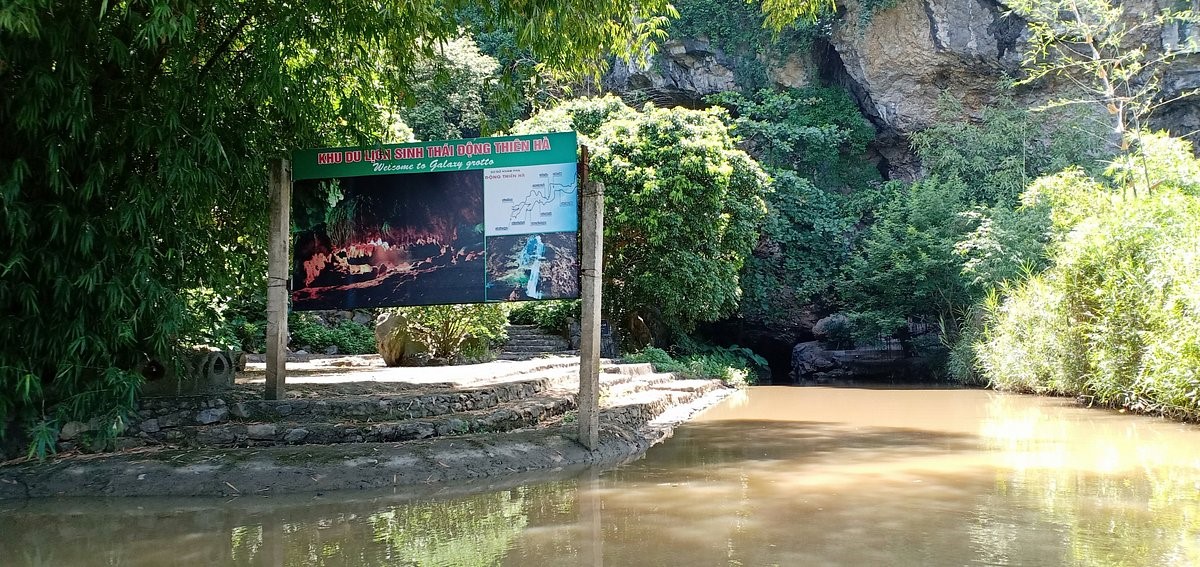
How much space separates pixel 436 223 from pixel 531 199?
0.81m

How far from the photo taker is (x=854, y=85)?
2452 centimetres

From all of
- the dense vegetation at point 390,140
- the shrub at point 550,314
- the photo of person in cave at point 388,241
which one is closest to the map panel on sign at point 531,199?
the photo of person in cave at point 388,241

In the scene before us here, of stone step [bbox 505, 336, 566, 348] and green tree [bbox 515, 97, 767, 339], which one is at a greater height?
green tree [bbox 515, 97, 767, 339]

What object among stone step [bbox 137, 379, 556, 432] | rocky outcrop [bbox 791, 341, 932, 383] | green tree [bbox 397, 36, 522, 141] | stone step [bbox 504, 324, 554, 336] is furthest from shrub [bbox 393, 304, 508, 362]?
Answer: rocky outcrop [bbox 791, 341, 932, 383]

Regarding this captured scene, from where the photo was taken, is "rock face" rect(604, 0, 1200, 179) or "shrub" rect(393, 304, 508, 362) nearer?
"shrub" rect(393, 304, 508, 362)

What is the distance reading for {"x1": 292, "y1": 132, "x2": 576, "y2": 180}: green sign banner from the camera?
618 centimetres

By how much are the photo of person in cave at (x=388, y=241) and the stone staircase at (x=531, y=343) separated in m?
8.17

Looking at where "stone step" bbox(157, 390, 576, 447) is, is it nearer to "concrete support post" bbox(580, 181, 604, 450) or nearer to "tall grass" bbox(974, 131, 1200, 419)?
"concrete support post" bbox(580, 181, 604, 450)

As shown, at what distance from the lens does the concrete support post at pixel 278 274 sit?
6367 mm

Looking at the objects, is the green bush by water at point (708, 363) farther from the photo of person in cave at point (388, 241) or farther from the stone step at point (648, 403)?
the photo of person in cave at point (388, 241)

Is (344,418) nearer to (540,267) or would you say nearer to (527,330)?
(540,267)

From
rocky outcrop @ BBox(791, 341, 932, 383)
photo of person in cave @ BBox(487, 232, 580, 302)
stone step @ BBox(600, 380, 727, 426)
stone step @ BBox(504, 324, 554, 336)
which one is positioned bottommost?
rocky outcrop @ BBox(791, 341, 932, 383)

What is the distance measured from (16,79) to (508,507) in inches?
171

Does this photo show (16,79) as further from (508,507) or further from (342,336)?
(342,336)
